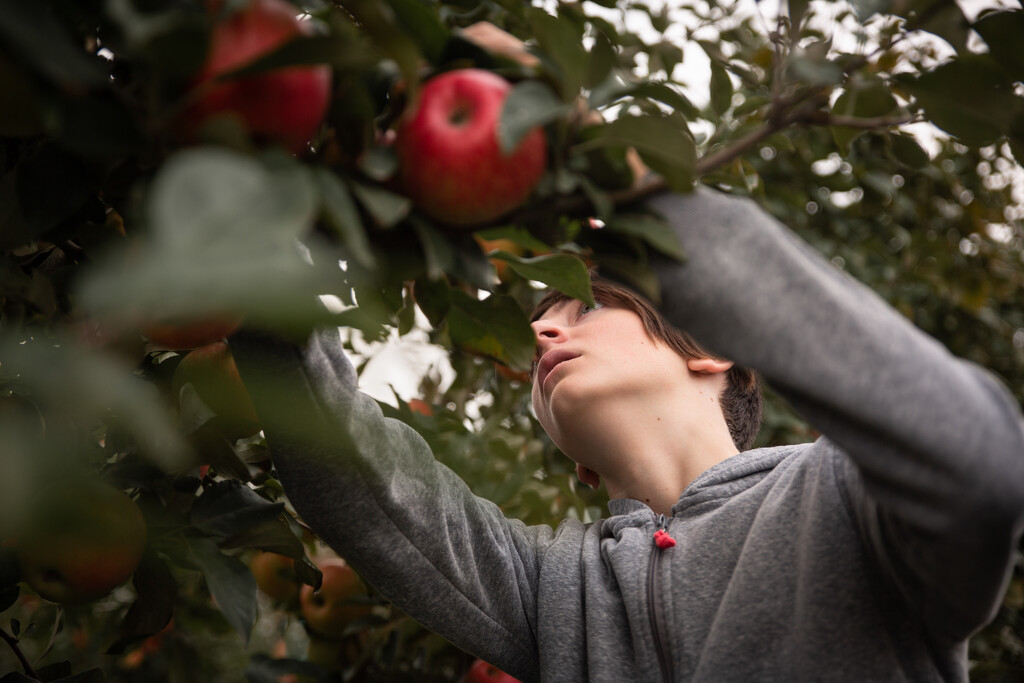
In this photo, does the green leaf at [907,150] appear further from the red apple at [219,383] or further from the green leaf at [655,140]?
the red apple at [219,383]

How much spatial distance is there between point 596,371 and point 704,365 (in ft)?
0.57

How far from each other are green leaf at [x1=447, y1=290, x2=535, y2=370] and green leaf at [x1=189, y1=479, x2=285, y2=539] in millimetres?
243

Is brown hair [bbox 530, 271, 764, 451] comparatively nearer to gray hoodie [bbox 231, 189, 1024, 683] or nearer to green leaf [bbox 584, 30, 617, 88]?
gray hoodie [bbox 231, 189, 1024, 683]

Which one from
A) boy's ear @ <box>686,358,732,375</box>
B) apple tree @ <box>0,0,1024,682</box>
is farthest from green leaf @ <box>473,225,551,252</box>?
boy's ear @ <box>686,358,732,375</box>

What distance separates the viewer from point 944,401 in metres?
0.55

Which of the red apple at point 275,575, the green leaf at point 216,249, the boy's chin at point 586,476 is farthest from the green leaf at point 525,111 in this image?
the red apple at point 275,575

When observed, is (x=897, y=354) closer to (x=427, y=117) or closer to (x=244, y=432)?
(x=427, y=117)

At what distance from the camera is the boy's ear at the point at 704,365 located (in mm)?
1070

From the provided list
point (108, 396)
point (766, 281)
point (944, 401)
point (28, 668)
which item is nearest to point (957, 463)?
point (944, 401)

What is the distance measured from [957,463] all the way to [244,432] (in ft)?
2.02

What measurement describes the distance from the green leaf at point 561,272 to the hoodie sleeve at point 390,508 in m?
0.21

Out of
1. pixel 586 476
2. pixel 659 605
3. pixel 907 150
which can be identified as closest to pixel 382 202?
pixel 907 150

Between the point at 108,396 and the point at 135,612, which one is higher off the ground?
the point at 108,396

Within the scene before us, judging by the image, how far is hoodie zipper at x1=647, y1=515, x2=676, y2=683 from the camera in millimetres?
826
